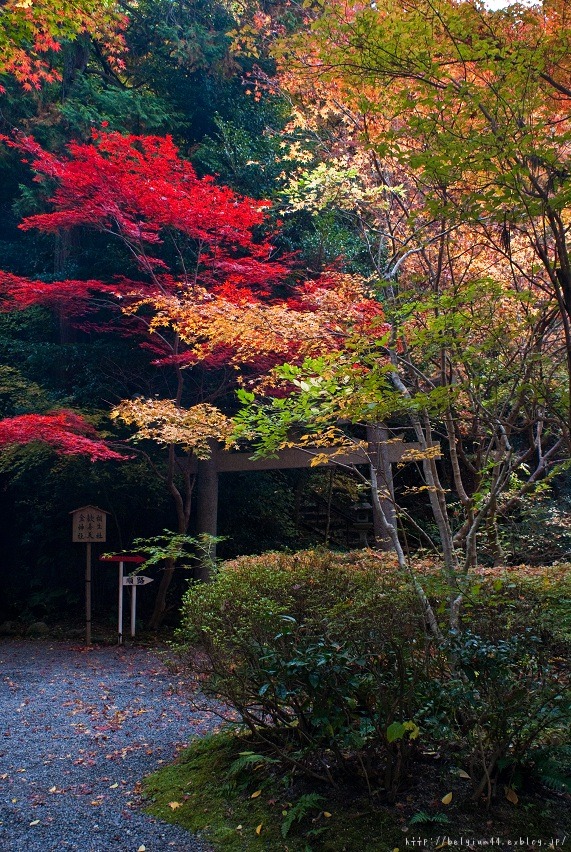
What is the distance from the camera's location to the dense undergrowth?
262 centimetres

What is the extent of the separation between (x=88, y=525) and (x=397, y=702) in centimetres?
701

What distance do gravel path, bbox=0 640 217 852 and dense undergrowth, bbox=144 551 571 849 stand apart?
35 cm

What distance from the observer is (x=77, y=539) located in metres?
8.91

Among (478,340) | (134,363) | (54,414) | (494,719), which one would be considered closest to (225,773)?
(494,719)

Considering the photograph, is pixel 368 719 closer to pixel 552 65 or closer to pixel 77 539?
pixel 552 65

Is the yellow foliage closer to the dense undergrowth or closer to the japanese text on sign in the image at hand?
the japanese text on sign

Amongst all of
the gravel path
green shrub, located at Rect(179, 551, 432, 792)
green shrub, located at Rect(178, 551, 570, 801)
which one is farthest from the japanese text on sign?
green shrub, located at Rect(178, 551, 570, 801)

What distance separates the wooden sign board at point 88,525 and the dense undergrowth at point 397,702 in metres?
6.08

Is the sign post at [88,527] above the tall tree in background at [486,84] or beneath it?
beneath

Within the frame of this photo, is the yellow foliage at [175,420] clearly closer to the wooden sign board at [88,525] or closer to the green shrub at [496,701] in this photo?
the wooden sign board at [88,525]

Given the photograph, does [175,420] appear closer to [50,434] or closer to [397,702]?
[50,434]

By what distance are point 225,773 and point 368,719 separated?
1100 millimetres

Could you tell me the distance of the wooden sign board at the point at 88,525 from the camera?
352 inches

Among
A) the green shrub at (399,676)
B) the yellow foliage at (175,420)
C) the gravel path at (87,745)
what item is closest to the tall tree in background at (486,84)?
the green shrub at (399,676)
